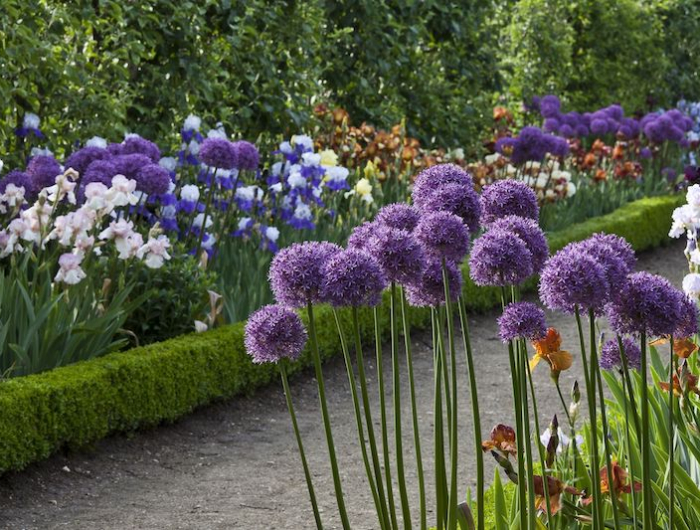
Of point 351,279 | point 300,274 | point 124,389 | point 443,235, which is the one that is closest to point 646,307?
point 443,235

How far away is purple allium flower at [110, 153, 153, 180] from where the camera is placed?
18.1ft

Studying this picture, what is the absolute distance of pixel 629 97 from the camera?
1448cm

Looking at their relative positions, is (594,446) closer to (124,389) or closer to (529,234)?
(529,234)

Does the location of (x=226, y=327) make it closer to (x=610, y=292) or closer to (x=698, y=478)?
(x=698, y=478)

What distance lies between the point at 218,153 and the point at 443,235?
12.5ft

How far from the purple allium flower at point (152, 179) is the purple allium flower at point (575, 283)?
3662 millimetres

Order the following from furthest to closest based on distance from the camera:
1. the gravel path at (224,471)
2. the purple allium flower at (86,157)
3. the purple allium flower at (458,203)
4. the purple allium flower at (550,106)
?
the purple allium flower at (550,106), the purple allium flower at (86,157), the gravel path at (224,471), the purple allium flower at (458,203)

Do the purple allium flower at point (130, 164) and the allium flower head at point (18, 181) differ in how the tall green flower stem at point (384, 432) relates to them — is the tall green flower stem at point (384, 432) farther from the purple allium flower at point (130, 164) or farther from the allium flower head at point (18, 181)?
the allium flower head at point (18, 181)

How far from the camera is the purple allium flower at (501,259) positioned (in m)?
2.16

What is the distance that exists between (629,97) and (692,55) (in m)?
2.37

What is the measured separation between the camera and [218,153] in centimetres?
590

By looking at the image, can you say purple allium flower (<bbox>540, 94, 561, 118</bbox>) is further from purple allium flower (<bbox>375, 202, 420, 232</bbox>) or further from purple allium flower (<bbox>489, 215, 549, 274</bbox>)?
purple allium flower (<bbox>489, 215, 549, 274</bbox>)

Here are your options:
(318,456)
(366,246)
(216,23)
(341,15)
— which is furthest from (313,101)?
(366,246)

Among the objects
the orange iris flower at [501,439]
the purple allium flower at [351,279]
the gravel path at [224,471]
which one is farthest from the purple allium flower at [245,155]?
the purple allium flower at [351,279]
